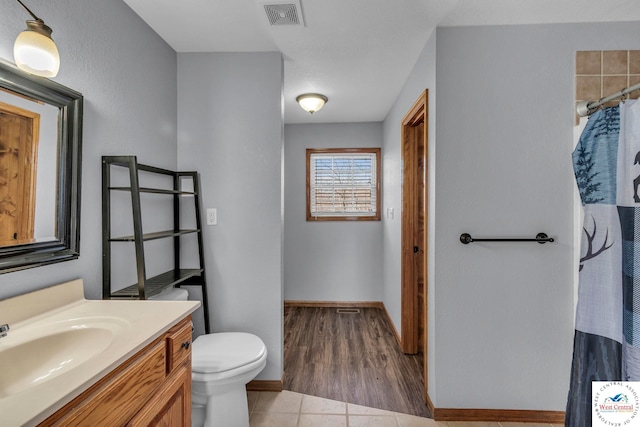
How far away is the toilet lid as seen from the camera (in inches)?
60.7

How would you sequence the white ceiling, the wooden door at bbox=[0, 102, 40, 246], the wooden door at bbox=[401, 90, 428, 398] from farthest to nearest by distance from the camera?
the wooden door at bbox=[401, 90, 428, 398], the white ceiling, the wooden door at bbox=[0, 102, 40, 246]

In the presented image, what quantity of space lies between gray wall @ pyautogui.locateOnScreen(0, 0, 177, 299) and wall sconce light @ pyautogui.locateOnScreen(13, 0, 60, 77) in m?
0.17

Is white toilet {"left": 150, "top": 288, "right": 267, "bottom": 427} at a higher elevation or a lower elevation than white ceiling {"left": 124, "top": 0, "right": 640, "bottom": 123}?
lower

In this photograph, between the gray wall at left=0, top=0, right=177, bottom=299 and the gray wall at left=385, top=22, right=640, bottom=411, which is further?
the gray wall at left=385, top=22, right=640, bottom=411

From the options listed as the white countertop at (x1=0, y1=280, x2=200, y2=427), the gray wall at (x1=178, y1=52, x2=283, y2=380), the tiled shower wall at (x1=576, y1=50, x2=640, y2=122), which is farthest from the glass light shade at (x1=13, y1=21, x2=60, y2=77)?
the tiled shower wall at (x1=576, y1=50, x2=640, y2=122)

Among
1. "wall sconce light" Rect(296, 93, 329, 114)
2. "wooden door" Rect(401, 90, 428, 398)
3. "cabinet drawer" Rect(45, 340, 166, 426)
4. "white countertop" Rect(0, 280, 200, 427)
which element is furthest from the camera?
"wall sconce light" Rect(296, 93, 329, 114)

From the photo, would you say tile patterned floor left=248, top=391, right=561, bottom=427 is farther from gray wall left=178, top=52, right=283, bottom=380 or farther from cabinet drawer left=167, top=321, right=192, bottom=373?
cabinet drawer left=167, top=321, right=192, bottom=373

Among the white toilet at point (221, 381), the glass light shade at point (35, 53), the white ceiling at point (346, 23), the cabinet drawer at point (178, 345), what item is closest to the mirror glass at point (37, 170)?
the glass light shade at point (35, 53)

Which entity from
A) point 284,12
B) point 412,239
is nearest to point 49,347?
point 284,12

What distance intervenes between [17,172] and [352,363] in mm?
2363

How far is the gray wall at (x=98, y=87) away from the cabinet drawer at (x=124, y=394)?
0.56m

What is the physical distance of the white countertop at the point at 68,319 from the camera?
620 millimetres

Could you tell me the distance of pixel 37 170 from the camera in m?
1.15

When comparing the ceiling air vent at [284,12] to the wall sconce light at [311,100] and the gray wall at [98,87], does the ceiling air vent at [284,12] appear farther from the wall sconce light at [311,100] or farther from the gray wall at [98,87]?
the wall sconce light at [311,100]
